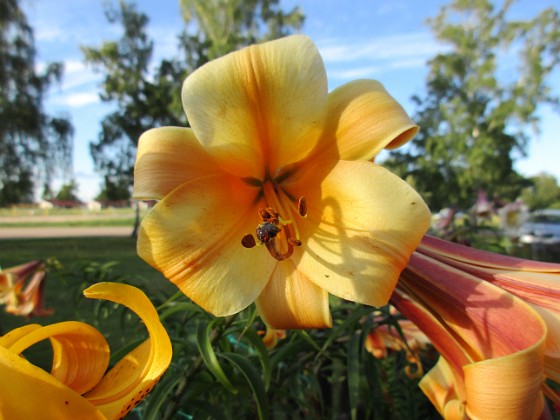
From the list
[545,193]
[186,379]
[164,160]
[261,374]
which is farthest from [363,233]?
[545,193]

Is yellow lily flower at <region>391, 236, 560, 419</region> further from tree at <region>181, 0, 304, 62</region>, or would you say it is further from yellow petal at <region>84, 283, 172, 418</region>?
tree at <region>181, 0, 304, 62</region>

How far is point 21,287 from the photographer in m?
1.73

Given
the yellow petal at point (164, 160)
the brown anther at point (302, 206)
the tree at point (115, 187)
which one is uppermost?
the yellow petal at point (164, 160)

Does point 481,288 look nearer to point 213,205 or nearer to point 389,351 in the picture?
point 213,205

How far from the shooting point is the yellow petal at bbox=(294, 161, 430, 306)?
379mm

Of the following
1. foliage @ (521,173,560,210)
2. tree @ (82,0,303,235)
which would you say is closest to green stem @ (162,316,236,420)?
tree @ (82,0,303,235)

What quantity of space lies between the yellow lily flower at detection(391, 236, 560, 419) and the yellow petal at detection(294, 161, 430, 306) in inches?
3.1

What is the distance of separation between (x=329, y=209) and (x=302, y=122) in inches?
3.6

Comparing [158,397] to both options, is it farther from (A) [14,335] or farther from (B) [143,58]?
(B) [143,58]

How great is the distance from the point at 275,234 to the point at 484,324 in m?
0.20

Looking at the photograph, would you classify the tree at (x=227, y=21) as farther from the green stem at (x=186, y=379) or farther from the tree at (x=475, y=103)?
the green stem at (x=186, y=379)

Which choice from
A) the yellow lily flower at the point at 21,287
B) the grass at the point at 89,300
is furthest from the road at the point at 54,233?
the yellow lily flower at the point at 21,287

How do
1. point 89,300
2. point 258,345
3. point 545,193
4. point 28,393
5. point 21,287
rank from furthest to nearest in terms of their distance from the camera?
1. point 545,193
2. point 89,300
3. point 21,287
4. point 258,345
5. point 28,393

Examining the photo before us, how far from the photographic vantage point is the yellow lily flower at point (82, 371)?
9.8 inches
